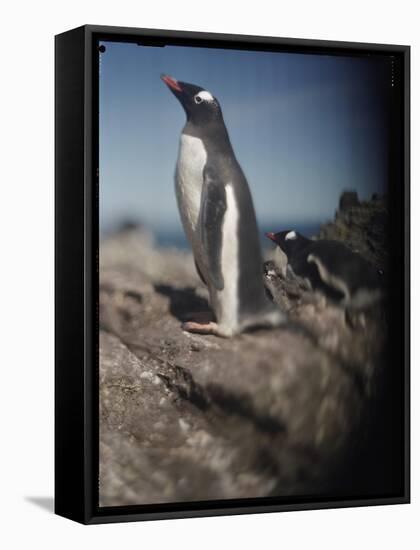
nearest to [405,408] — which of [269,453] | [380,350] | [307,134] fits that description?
[380,350]

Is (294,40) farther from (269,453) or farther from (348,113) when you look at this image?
(269,453)

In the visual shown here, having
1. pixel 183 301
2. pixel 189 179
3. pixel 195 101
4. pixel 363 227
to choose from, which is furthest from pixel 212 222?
pixel 363 227

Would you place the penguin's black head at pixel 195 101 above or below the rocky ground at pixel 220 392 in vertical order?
above

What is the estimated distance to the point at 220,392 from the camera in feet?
20.3

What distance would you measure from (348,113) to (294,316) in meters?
0.91

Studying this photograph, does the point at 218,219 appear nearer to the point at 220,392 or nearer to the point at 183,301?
the point at 183,301

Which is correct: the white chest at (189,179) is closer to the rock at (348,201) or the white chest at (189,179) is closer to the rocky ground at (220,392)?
the rocky ground at (220,392)

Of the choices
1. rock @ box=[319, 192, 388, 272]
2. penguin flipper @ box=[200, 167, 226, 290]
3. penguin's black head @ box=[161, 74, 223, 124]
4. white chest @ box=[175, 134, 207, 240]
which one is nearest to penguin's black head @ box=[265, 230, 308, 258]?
rock @ box=[319, 192, 388, 272]

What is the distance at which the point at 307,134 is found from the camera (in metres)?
6.41

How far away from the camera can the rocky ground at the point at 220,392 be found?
19.7 ft

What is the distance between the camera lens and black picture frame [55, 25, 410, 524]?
5.95m

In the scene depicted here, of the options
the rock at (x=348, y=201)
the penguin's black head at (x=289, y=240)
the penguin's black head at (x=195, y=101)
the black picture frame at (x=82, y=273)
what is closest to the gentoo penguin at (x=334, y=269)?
the penguin's black head at (x=289, y=240)

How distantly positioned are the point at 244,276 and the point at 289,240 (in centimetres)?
25

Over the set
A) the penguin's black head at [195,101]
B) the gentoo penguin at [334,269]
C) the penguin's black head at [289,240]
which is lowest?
the gentoo penguin at [334,269]
